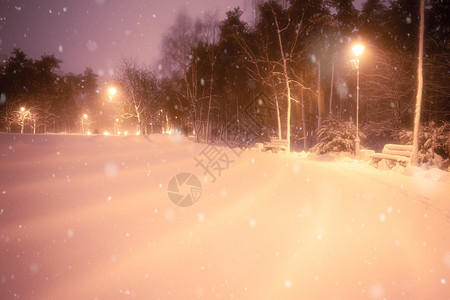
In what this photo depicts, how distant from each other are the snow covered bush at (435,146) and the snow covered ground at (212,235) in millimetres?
5879

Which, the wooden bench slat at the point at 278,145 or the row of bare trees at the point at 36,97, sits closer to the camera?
the wooden bench slat at the point at 278,145

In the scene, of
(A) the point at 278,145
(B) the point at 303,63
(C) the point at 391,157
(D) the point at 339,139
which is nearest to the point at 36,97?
(B) the point at 303,63

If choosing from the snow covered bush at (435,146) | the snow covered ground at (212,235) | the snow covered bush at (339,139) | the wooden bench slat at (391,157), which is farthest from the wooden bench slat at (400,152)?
the snow covered bush at (339,139)

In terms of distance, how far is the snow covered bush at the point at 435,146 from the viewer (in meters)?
11.4

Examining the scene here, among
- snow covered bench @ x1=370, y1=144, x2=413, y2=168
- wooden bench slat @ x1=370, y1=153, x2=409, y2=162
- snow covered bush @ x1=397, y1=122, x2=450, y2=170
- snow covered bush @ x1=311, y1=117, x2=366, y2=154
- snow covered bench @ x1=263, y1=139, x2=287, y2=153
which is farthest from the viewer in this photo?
snow covered bench @ x1=263, y1=139, x2=287, y2=153

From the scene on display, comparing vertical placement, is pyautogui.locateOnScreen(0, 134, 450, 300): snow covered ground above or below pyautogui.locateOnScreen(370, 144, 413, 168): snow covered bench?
below

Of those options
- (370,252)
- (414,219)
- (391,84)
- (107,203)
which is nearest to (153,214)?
(107,203)

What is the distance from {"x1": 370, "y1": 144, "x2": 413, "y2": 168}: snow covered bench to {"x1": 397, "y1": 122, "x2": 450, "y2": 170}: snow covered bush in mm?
1765

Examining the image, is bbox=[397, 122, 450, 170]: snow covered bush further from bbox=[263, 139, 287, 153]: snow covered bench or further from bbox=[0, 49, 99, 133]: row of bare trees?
bbox=[0, 49, 99, 133]: row of bare trees

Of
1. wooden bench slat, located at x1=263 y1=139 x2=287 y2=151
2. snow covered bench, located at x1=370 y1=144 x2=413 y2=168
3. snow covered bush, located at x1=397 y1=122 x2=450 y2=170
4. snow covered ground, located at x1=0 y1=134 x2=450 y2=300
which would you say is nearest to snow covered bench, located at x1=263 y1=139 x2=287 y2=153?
wooden bench slat, located at x1=263 y1=139 x2=287 y2=151

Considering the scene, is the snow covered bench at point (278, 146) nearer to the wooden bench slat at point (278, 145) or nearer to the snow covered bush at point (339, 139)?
the wooden bench slat at point (278, 145)

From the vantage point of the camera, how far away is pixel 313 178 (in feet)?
22.3

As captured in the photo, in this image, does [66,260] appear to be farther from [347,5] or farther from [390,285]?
[347,5]

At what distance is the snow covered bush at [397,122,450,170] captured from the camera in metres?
11.4
